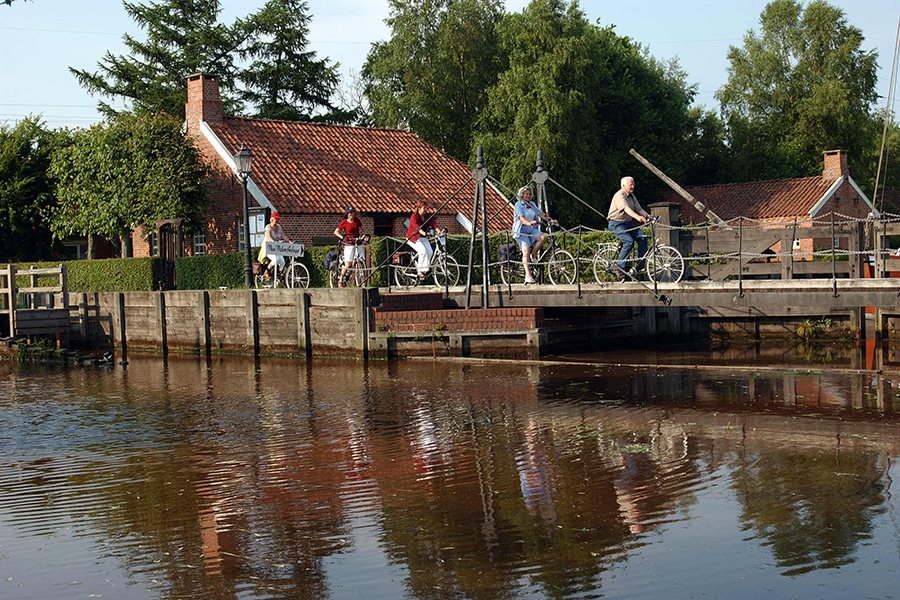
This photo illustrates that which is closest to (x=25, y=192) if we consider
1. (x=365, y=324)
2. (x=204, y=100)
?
(x=204, y=100)

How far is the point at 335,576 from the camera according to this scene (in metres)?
6.64

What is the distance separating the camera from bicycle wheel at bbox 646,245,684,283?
56.5ft

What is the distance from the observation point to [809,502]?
26.3 feet

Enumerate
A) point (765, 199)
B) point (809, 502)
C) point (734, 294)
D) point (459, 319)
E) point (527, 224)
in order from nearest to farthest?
point (809, 502)
point (734, 294)
point (527, 224)
point (459, 319)
point (765, 199)

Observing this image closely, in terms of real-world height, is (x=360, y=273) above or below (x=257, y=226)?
below

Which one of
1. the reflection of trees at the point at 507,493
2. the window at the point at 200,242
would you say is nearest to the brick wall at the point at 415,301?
the reflection of trees at the point at 507,493

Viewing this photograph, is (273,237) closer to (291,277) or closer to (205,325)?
(291,277)

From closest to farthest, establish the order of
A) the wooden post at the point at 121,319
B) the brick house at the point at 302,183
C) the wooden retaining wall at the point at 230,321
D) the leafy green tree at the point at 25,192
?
the wooden retaining wall at the point at 230,321
the wooden post at the point at 121,319
the brick house at the point at 302,183
the leafy green tree at the point at 25,192

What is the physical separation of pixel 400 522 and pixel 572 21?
35.8m

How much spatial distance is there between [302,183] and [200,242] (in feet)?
14.4

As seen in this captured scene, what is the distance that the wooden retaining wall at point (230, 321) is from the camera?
21.3m

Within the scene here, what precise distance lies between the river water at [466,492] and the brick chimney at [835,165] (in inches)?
1263

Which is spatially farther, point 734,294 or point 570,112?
point 570,112

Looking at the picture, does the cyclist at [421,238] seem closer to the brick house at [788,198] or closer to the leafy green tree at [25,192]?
the leafy green tree at [25,192]
